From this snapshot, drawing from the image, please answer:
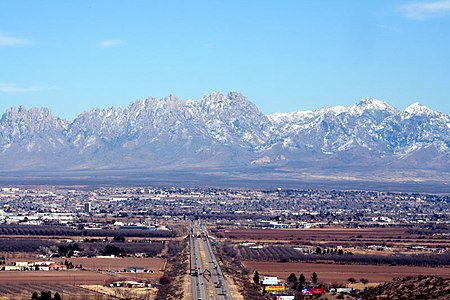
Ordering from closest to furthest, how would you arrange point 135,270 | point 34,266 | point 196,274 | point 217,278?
1. point 217,278
2. point 196,274
3. point 135,270
4. point 34,266

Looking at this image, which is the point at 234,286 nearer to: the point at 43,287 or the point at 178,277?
the point at 178,277

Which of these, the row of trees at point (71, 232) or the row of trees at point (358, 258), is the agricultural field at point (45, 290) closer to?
the row of trees at point (358, 258)

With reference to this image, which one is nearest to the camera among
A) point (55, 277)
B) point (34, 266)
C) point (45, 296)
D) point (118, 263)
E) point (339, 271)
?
point (45, 296)

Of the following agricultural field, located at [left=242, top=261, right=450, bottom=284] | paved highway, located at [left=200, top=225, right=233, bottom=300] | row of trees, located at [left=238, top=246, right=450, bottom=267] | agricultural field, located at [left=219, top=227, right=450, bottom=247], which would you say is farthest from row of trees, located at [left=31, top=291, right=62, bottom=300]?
agricultural field, located at [left=219, top=227, right=450, bottom=247]

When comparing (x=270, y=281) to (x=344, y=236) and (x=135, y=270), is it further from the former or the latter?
(x=344, y=236)

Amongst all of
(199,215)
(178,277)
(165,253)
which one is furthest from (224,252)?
(199,215)

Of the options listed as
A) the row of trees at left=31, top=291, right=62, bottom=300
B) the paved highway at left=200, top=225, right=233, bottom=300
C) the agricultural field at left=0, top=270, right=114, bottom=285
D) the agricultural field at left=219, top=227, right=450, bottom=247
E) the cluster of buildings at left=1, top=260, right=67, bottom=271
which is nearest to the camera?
the row of trees at left=31, top=291, right=62, bottom=300

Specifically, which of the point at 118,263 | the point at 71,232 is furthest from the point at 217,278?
the point at 71,232

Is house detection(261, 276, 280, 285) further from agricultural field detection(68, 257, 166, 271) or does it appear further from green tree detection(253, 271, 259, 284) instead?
agricultural field detection(68, 257, 166, 271)

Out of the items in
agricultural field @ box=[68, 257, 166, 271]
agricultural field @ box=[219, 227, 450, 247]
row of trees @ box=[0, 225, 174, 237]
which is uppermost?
row of trees @ box=[0, 225, 174, 237]
